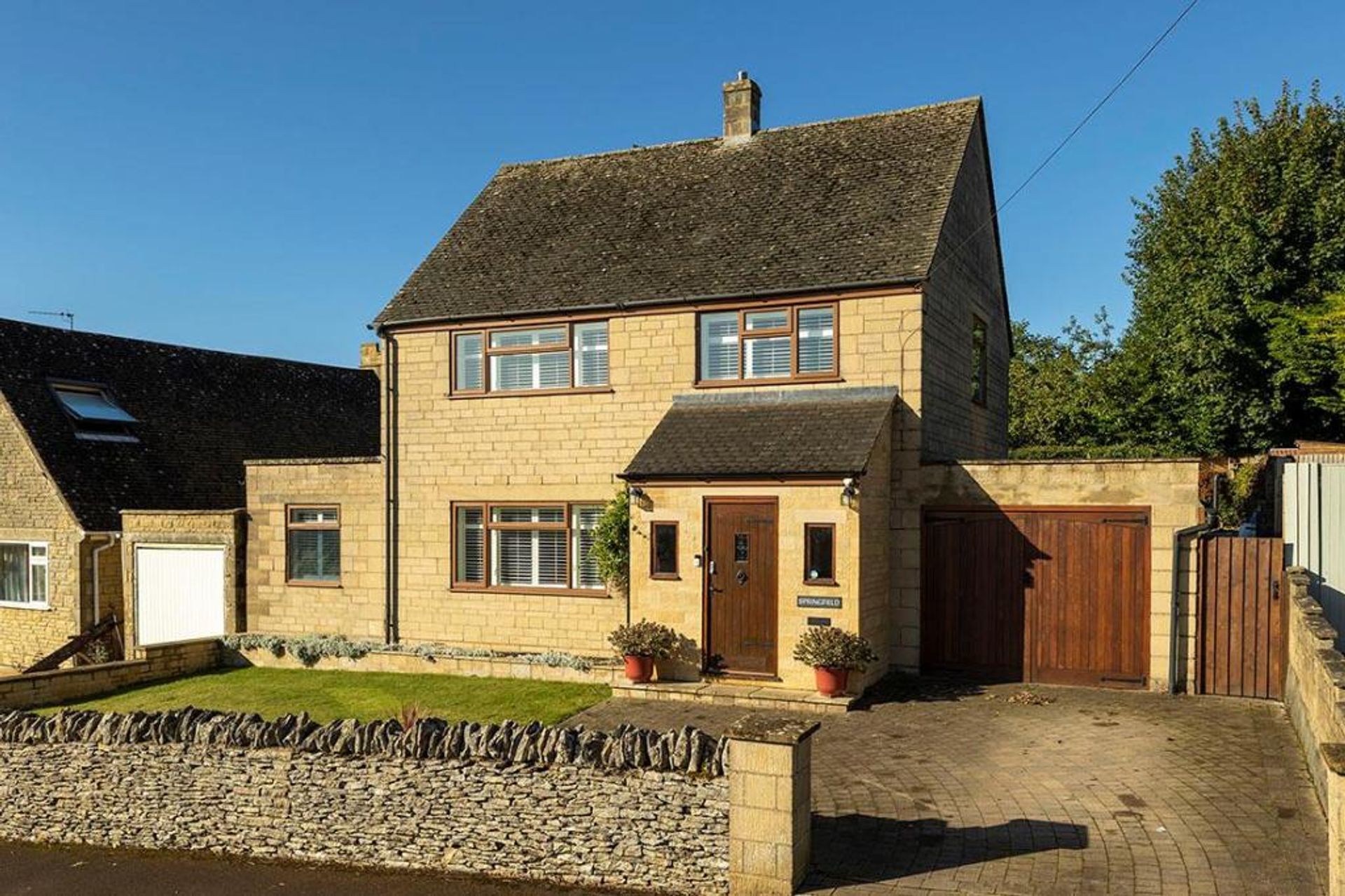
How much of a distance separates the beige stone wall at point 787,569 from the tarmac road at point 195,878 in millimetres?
6142

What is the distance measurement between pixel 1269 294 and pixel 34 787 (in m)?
28.5

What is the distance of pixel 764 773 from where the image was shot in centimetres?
746

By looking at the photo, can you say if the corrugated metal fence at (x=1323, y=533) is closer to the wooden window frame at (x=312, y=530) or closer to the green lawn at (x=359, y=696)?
the green lawn at (x=359, y=696)

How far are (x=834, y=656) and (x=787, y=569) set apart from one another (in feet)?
4.72

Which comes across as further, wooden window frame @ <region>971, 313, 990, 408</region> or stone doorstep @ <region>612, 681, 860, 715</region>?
wooden window frame @ <region>971, 313, 990, 408</region>

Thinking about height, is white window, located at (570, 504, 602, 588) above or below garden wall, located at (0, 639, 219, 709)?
above

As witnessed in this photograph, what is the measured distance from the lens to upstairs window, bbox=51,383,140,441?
78.5ft

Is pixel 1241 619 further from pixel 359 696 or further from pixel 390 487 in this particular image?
pixel 390 487

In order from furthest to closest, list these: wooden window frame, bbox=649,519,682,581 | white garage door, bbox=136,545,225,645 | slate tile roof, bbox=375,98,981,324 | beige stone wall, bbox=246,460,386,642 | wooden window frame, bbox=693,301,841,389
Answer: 1. white garage door, bbox=136,545,225,645
2. beige stone wall, bbox=246,460,386,642
3. slate tile roof, bbox=375,98,981,324
4. wooden window frame, bbox=693,301,841,389
5. wooden window frame, bbox=649,519,682,581

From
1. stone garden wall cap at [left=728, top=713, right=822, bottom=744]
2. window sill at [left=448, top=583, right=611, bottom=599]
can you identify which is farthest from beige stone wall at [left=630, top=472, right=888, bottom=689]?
stone garden wall cap at [left=728, top=713, right=822, bottom=744]

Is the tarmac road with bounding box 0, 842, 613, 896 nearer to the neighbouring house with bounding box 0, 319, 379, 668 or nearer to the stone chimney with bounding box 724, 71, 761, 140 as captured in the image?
the neighbouring house with bounding box 0, 319, 379, 668

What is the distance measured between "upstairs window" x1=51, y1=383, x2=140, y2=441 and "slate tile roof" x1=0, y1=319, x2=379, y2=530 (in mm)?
179

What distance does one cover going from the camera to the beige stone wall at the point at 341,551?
18328 millimetres

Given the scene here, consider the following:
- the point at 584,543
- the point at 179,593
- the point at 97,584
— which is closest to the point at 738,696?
the point at 584,543
